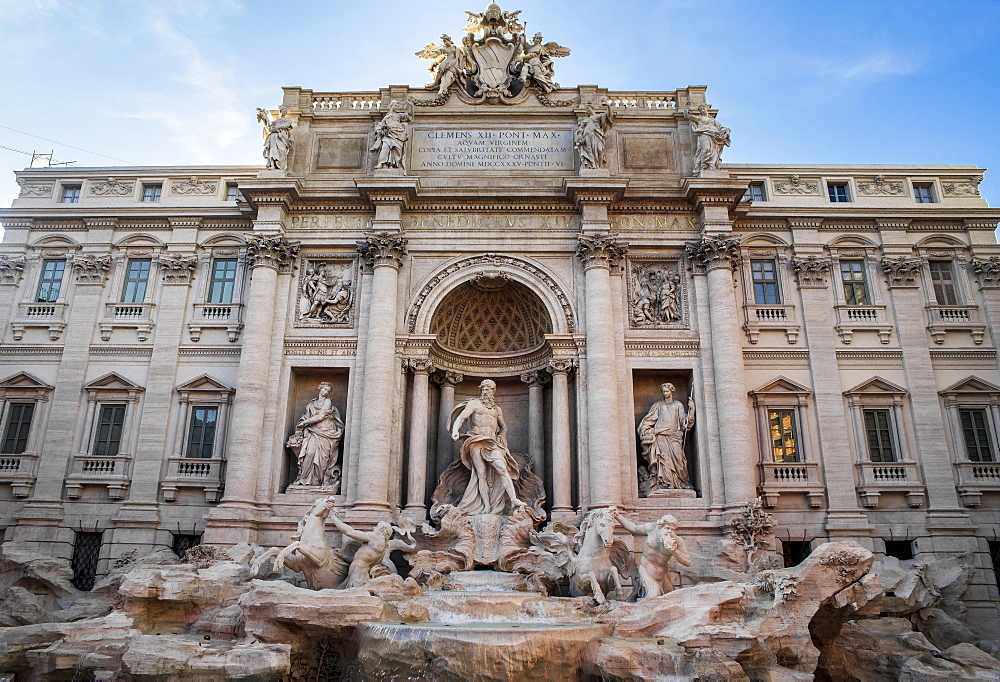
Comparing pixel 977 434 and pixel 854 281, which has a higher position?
pixel 854 281

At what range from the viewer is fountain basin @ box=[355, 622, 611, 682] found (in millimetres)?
11383

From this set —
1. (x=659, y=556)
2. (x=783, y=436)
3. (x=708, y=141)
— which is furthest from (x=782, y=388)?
(x=659, y=556)

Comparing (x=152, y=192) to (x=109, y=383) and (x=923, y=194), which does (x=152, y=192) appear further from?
(x=923, y=194)

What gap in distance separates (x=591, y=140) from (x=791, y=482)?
11606 millimetres

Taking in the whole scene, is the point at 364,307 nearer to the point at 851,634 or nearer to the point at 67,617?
the point at 67,617

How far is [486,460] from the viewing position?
19594 millimetres

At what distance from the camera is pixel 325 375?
71.2 ft

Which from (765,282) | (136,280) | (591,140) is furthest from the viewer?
(136,280)

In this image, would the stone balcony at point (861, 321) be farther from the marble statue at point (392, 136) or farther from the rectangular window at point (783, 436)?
the marble statue at point (392, 136)

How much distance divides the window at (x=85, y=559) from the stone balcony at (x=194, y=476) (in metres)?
2.43

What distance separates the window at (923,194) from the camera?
24.0 metres

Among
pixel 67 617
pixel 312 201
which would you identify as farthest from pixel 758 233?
pixel 67 617

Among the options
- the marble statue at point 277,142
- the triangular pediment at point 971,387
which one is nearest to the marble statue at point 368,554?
the marble statue at point 277,142

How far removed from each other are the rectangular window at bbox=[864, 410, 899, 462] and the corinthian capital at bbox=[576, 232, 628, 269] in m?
8.99
